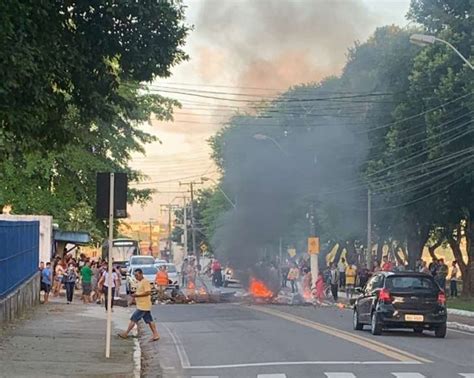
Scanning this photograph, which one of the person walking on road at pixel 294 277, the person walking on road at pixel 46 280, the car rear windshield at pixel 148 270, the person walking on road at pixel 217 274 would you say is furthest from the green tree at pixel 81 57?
the person walking on road at pixel 217 274

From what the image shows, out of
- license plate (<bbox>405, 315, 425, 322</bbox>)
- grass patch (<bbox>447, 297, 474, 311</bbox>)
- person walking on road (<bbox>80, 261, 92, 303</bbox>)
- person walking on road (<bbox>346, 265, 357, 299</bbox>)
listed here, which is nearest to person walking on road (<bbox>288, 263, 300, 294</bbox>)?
person walking on road (<bbox>346, 265, 357, 299</bbox>)

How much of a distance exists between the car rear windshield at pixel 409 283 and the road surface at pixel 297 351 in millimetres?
1122

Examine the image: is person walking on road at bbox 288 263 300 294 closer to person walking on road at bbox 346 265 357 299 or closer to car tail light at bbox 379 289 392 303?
person walking on road at bbox 346 265 357 299

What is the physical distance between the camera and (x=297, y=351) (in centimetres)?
1831

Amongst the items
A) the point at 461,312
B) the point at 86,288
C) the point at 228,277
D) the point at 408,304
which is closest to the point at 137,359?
the point at 408,304

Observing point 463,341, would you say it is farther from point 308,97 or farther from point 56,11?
point 308,97

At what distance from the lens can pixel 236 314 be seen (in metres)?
31.4

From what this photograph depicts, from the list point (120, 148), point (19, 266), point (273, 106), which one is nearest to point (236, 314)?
point (19, 266)

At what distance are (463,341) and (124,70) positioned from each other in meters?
9.76

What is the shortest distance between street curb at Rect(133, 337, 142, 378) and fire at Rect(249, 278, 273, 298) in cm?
2325

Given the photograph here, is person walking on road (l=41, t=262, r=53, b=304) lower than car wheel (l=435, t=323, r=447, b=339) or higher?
higher

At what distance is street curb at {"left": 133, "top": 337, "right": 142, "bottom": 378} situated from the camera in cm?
1525

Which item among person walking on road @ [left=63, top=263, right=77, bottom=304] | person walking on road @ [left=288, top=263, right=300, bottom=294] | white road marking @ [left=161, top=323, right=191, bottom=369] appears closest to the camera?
white road marking @ [left=161, top=323, right=191, bottom=369]

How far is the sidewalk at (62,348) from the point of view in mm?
15180
